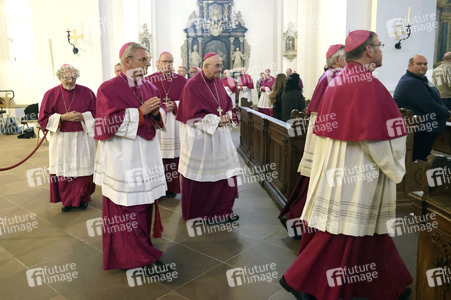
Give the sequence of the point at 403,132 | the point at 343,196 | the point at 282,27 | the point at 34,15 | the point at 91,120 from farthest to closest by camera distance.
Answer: the point at 282,27
the point at 34,15
the point at 91,120
the point at 343,196
the point at 403,132

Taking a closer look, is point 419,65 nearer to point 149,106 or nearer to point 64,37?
point 149,106

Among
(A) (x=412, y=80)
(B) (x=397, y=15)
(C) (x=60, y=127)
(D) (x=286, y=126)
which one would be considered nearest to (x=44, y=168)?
(C) (x=60, y=127)

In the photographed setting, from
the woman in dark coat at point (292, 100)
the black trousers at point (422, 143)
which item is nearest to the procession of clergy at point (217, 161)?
the woman in dark coat at point (292, 100)

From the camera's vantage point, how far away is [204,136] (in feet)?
15.1

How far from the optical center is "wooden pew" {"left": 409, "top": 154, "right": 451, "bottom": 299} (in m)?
2.10

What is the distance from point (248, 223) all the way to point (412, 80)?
113 inches

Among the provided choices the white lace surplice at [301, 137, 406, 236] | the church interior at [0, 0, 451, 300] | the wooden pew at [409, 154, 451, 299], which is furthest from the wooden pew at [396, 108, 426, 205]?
the wooden pew at [409, 154, 451, 299]

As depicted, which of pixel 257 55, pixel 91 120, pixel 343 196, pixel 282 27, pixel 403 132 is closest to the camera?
pixel 403 132

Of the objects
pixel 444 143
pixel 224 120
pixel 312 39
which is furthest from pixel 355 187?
pixel 312 39

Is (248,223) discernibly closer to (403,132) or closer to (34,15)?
(403,132)

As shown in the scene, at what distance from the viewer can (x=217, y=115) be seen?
462cm

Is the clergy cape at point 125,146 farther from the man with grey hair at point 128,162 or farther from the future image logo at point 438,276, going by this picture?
the future image logo at point 438,276

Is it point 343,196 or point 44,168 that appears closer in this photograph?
point 343,196

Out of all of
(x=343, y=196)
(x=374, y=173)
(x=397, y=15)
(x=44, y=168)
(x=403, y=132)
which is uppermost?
(x=397, y=15)
